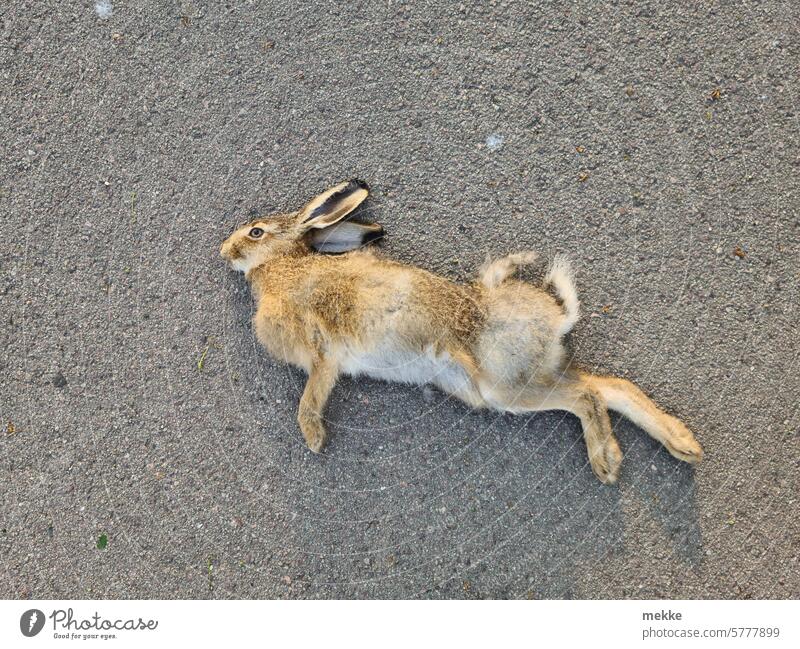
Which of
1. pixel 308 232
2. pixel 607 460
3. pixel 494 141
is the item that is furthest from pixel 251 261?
pixel 607 460

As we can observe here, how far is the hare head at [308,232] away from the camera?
325 cm

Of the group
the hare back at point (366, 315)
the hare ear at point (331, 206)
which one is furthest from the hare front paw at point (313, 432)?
the hare ear at point (331, 206)

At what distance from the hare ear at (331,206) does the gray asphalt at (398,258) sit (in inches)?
9.8

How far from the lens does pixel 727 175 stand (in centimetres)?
329

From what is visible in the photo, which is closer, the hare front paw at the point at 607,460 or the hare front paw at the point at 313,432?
the hare front paw at the point at 607,460

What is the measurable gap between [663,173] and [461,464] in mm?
2103

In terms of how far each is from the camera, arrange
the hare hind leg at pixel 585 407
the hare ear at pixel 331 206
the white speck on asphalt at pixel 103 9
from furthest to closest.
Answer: the white speck on asphalt at pixel 103 9 → the hare ear at pixel 331 206 → the hare hind leg at pixel 585 407

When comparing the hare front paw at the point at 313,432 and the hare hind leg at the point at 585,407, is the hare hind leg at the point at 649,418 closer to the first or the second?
the hare hind leg at the point at 585,407

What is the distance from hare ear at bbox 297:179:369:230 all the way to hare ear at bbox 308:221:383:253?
0.06m

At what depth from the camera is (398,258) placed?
3406 mm

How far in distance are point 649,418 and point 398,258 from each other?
5.60 feet

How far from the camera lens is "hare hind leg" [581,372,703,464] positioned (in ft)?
10.3
